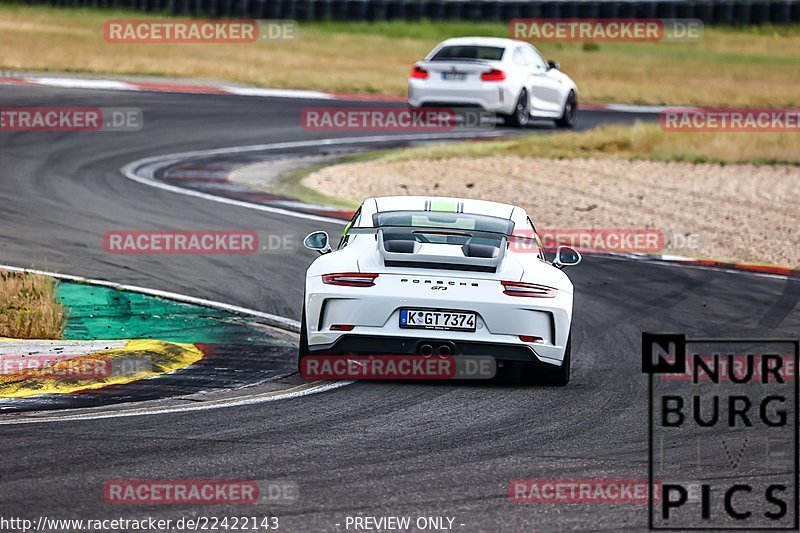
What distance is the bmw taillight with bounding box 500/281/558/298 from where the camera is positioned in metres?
9.79

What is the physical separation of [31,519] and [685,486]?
10.1 feet

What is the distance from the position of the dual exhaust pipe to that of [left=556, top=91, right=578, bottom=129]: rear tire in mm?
19160

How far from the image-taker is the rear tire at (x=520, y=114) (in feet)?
86.1

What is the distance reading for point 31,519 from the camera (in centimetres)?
634

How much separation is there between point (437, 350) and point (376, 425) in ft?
4.23

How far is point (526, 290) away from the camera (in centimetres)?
983

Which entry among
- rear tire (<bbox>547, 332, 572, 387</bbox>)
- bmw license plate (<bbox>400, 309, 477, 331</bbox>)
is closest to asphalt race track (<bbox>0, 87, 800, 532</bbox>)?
rear tire (<bbox>547, 332, 572, 387</bbox>)

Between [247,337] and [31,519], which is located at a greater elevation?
[31,519]

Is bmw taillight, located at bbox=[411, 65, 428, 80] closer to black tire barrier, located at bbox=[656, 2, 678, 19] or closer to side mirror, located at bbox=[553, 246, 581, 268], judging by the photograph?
side mirror, located at bbox=[553, 246, 581, 268]

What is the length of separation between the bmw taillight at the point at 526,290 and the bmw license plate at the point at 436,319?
30 centimetres

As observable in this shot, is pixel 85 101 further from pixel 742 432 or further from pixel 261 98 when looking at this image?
pixel 742 432

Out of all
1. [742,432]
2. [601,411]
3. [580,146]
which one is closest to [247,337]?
[601,411]

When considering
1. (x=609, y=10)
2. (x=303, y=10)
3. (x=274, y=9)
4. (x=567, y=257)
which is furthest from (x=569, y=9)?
(x=567, y=257)

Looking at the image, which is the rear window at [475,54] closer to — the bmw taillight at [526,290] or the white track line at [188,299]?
the white track line at [188,299]
